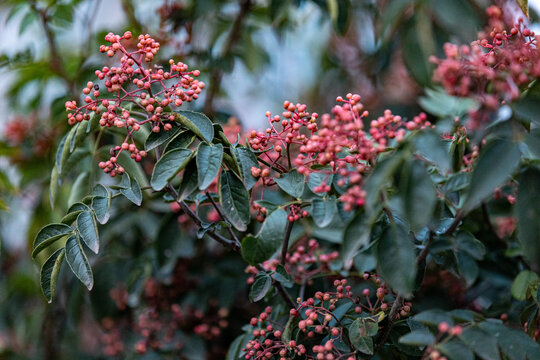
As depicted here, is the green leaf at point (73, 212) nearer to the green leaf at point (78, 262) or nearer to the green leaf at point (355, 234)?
the green leaf at point (78, 262)

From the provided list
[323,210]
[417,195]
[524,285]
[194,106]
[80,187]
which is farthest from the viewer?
[194,106]

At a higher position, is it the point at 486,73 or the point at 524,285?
the point at 486,73

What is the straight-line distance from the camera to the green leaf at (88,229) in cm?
66

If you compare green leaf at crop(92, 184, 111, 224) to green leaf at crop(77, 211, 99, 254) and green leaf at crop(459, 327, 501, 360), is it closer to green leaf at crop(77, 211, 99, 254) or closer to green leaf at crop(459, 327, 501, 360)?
green leaf at crop(77, 211, 99, 254)

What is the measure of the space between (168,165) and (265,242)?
15 centimetres

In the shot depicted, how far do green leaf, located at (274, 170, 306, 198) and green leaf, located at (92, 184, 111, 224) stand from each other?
0.22 meters

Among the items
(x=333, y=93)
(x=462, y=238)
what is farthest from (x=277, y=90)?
(x=462, y=238)

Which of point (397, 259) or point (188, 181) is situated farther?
point (188, 181)

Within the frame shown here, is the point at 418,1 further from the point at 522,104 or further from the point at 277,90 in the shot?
the point at 277,90

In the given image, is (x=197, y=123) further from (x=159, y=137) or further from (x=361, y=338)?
(x=361, y=338)

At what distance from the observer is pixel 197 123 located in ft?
2.24

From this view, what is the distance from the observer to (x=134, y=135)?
2.84 feet

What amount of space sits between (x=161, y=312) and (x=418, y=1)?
0.82m

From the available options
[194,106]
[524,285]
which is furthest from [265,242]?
[194,106]
